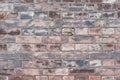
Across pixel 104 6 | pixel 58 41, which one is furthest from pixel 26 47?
pixel 104 6

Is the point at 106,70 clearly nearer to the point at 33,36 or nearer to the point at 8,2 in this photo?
the point at 33,36

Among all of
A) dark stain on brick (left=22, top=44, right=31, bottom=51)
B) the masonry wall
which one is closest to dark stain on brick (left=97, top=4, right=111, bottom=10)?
the masonry wall

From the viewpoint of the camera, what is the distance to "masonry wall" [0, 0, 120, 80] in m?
2.21

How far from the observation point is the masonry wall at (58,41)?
7.25 feet

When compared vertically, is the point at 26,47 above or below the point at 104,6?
below

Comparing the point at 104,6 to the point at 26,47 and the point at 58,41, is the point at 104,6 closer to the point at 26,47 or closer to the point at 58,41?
the point at 58,41

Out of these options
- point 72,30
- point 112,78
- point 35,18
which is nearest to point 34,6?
point 35,18

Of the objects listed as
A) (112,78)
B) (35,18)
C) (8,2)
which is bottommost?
(112,78)

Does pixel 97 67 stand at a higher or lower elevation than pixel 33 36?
lower

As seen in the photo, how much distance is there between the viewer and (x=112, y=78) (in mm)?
2223

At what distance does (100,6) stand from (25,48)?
2.52 ft

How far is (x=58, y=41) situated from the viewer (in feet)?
7.28

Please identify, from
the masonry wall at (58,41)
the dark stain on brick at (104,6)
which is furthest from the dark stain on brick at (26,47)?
the dark stain on brick at (104,6)

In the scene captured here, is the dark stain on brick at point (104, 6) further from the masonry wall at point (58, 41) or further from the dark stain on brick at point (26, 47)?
the dark stain on brick at point (26, 47)
